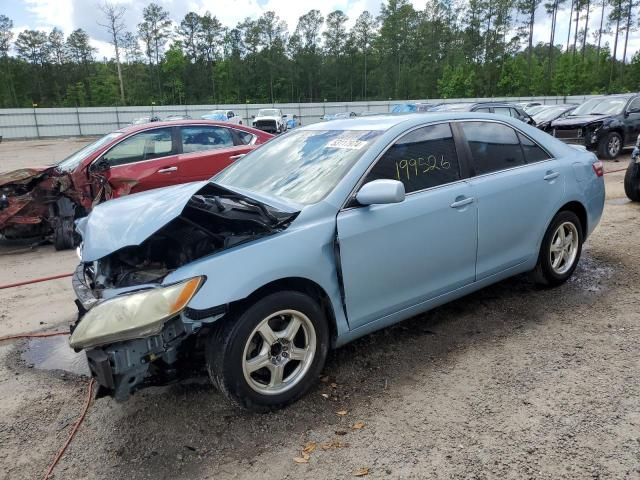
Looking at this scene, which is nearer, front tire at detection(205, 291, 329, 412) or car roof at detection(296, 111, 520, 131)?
front tire at detection(205, 291, 329, 412)

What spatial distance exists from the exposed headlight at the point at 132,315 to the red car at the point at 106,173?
172 inches

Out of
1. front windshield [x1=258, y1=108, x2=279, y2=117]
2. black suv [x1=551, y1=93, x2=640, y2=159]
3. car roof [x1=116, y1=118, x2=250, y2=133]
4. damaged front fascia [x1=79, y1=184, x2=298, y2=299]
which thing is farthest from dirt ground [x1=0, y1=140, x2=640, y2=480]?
front windshield [x1=258, y1=108, x2=279, y2=117]

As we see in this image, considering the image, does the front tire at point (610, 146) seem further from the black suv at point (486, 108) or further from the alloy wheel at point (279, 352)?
the alloy wheel at point (279, 352)

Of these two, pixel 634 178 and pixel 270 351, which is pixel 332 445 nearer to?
pixel 270 351

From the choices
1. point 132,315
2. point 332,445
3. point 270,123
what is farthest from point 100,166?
point 270,123

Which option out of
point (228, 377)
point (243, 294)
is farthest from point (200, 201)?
point (228, 377)

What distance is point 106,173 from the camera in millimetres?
7148

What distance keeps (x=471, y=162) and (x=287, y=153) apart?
1400 mm

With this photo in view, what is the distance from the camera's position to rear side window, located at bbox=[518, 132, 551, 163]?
14.2 ft

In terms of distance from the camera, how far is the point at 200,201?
3045mm

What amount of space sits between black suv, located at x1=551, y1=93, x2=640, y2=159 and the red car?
10103 millimetres

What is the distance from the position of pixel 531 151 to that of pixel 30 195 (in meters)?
→ 6.26

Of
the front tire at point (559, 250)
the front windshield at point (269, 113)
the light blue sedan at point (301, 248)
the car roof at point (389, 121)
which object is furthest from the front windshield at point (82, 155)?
the front windshield at point (269, 113)

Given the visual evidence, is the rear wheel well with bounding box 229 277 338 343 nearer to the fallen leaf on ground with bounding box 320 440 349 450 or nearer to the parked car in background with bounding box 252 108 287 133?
the fallen leaf on ground with bounding box 320 440 349 450
